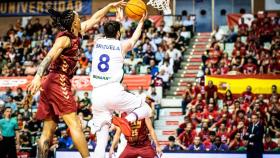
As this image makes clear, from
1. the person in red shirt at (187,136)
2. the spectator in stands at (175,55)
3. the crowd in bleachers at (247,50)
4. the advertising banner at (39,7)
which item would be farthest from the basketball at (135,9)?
the advertising banner at (39,7)

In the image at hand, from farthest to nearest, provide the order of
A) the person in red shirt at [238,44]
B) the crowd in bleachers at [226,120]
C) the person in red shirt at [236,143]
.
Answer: the person in red shirt at [238,44], the crowd in bleachers at [226,120], the person in red shirt at [236,143]

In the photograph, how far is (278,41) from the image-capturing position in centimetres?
2045

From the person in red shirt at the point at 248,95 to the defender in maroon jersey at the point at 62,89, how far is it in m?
10.9

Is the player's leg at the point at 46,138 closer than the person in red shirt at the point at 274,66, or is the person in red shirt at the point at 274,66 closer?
the player's leg at the point at 46,138

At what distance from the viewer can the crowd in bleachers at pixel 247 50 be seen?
19.2m

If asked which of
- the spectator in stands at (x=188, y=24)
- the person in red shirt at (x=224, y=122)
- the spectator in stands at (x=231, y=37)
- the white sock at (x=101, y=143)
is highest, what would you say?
the spectator in stands at (x=188, y=24)

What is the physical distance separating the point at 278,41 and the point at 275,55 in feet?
4.71

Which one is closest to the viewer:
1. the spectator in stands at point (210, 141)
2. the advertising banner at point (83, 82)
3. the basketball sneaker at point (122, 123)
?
the basketball sneaker at point (122, 123)

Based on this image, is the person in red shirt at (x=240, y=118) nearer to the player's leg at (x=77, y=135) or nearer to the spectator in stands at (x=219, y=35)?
the spectator in stands at (x=219, y=35)

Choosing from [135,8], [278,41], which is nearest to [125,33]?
[278,41]

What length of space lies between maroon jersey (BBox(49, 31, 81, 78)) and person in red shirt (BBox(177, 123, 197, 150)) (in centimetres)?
890

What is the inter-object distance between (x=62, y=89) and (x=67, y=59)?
16.2 inches

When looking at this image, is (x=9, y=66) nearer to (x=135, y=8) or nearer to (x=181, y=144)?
(x=181, y=144)

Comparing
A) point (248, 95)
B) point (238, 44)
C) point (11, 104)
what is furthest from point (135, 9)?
point (238, 44)
